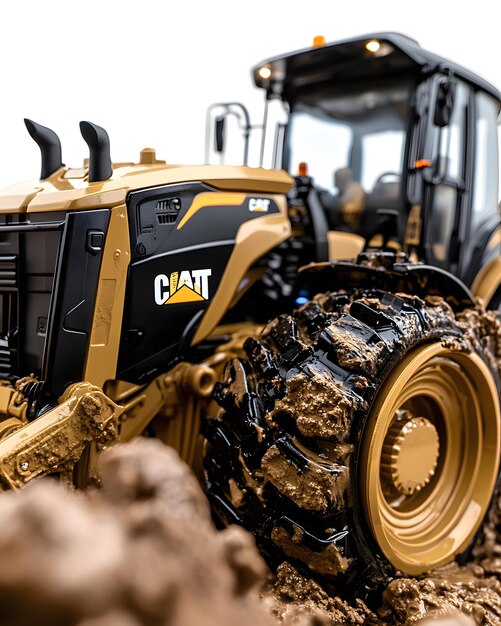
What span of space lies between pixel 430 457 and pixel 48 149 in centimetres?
191

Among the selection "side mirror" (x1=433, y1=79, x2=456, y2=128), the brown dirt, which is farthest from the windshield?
the brown dirt

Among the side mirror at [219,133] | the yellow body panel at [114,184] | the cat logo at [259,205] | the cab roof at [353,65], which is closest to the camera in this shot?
the yellow body panel at [114,184]

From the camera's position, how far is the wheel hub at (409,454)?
93.4 inches

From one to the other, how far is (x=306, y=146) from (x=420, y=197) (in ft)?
2.80

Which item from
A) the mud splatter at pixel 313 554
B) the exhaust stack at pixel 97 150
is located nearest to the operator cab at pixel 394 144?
the exhaust stack at pixel 97 150

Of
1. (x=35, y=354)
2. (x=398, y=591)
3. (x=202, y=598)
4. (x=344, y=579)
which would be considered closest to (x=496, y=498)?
(x=398, y=591)

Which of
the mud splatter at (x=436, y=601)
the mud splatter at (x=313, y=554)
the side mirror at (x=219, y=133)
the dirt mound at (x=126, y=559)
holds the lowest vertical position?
the mud splatter at (x=436, y=601)

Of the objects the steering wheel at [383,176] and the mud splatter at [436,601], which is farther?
the steering wheel at [383,176]

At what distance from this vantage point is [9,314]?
2.38 meters

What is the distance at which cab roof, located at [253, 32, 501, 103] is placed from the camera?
10.5 feet

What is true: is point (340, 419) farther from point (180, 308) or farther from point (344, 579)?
point (180, 308)

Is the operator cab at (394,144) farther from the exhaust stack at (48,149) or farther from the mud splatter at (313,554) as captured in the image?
the mud splatter at (313,554)

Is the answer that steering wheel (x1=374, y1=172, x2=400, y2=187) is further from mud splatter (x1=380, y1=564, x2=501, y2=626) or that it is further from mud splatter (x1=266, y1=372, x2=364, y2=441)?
mud splatter (x1=380, y1=564, x2=501, y2=626)

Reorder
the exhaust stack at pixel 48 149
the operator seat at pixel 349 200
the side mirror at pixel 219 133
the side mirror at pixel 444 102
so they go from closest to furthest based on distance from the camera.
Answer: the exhaust stack at pixel 48 149
the side mirror at pixel 444 102
the operator seat at pixel 349 200
the side mirror at pixel 219 133
